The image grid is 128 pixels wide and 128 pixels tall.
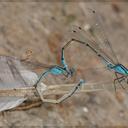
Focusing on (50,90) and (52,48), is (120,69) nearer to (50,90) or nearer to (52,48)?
(50,90)

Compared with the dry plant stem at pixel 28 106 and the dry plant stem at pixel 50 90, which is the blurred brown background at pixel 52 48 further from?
the dry plant stem at pixel 50 90

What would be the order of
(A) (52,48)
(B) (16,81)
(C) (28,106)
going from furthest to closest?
(A) (52,48), (C) (28,106), (B) (16,81)

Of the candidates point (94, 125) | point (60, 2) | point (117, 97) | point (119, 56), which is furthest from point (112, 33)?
point (94, 125)

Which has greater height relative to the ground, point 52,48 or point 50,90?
point 52,48

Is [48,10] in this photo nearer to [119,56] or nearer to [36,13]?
[36,13]

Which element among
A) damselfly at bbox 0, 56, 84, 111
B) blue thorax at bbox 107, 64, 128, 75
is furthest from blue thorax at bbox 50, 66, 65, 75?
blue thorax at bbox 107, 64, 128, 75

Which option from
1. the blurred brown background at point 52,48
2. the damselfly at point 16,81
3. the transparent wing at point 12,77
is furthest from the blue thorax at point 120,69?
the blurred brown background at point 52,48

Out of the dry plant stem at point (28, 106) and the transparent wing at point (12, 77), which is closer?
the transparent wing at point (12, 77)

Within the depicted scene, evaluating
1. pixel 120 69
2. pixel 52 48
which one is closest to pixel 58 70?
pixel 120 69
